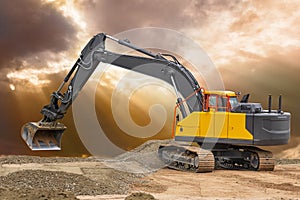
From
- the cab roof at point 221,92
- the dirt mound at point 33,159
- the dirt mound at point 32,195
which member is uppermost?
the cab roof at point 221,92

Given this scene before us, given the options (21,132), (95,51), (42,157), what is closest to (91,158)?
Result: (42,157)

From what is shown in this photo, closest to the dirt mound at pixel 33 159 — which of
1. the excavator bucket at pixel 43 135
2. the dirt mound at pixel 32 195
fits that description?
the excavator bucket at pixel 43 135

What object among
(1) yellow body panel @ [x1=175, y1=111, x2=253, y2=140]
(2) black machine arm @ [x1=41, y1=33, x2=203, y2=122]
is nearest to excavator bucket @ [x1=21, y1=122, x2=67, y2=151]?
(2) black machine arm @ [x1=41, y1=33, x2=203, y2=122]

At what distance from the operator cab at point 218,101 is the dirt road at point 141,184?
1822 mm

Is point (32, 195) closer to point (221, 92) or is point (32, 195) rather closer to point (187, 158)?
point (187, 158)

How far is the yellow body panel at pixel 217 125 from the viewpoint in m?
12.3

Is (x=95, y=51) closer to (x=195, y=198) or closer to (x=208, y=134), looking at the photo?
(x=208, y=134)

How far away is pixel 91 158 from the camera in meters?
15.3

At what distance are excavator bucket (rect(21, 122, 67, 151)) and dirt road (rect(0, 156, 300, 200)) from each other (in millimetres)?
620

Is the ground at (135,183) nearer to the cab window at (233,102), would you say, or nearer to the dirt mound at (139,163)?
the dirt mound at (139,163)

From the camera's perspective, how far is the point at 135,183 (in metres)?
10.5

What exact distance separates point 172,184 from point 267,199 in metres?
2.56

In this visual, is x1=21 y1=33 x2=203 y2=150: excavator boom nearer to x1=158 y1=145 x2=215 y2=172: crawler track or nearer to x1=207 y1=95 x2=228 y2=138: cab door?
x1=207 y1=95 x2=228 y2=138: cab door

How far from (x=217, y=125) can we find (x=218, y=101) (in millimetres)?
697
